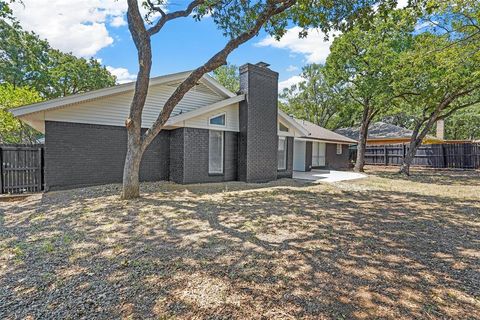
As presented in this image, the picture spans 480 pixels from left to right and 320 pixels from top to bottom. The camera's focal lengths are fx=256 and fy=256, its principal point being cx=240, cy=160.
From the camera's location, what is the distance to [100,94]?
927 centimetres

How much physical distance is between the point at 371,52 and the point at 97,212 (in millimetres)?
16572

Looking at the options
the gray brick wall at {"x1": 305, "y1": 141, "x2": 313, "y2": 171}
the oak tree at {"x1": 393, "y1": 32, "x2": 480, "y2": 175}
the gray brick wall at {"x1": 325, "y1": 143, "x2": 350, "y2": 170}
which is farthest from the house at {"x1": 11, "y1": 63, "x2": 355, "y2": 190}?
the gray brick wall at {"x1": 325, "y1": 143, "x2": 350, "y2": 170}

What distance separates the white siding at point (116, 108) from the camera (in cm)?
904

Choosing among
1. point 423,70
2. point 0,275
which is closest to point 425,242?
point 0,275

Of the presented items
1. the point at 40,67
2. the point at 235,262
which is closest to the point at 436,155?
the point at 235,262

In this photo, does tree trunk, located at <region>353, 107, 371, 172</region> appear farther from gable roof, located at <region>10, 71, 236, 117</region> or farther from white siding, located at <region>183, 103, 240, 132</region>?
white siding, located at <region>183, 103, 240, 132</region>

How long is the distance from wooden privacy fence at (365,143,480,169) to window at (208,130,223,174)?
19292 millimetres

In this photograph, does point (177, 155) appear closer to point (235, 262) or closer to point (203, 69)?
point (203, 69)

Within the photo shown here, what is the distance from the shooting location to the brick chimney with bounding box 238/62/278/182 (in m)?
11.4

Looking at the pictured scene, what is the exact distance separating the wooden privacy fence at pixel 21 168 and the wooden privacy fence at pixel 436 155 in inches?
1015

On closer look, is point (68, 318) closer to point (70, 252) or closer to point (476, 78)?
point (70, 252)

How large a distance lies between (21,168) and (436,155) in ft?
89.9

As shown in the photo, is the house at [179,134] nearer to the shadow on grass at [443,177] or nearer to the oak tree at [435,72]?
the oak tree at [435,72]

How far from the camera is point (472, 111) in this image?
3188 cm
